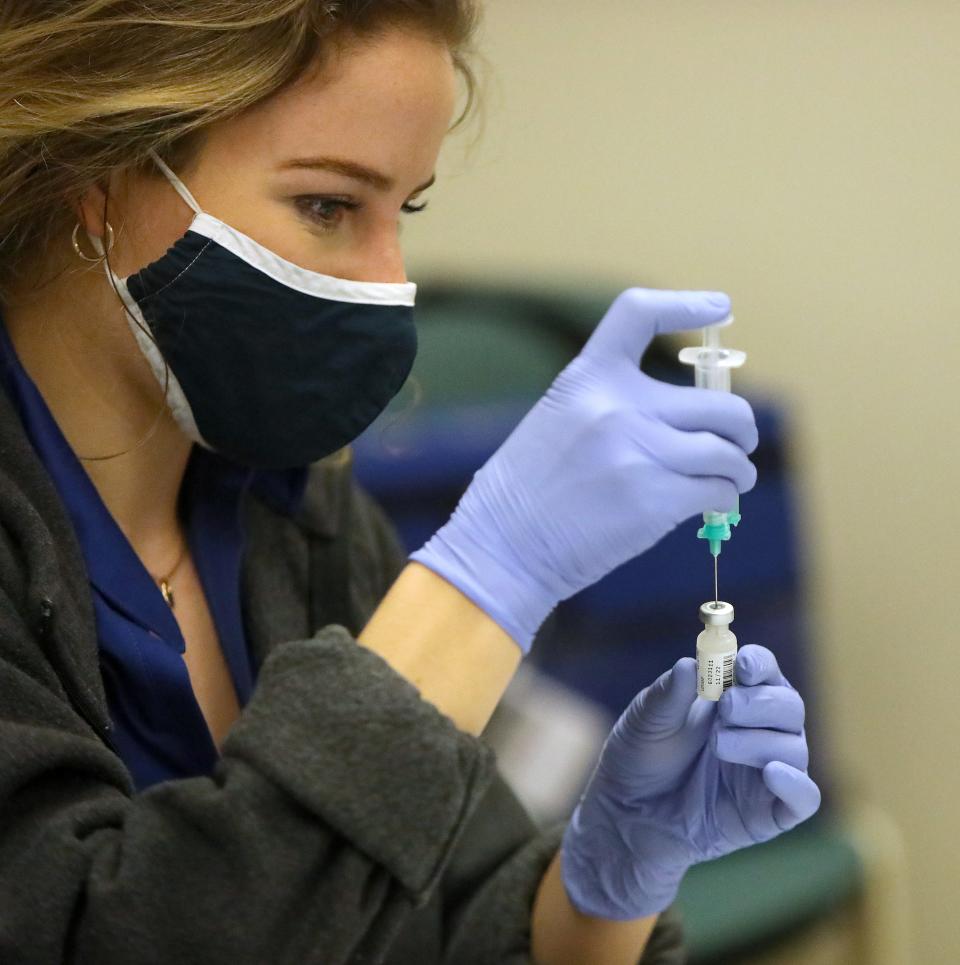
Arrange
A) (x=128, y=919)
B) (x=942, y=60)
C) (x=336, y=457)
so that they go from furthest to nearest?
(x=942, y=60)
(x=336, y=457)
(x=128, y=919)

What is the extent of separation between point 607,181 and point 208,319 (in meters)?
1.65

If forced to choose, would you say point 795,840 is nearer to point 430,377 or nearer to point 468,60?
point 430,377

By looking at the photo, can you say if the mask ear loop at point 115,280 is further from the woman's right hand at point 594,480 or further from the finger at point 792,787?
the finger at point 792,787

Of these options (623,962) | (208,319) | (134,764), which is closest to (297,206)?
(208,319)

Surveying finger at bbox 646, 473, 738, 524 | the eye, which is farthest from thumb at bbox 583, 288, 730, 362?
the eye

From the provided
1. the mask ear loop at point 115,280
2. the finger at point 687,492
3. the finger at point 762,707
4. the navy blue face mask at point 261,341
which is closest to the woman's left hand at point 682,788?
the finger at point 762,707

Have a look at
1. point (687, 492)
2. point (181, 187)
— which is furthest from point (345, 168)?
point (687, 492)

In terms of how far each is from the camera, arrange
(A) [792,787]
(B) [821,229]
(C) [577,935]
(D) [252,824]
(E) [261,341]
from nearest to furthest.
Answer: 1. (D) [252,824]
2. (A) [792,787]
3. (E) [261,341]
4. (C) [577,935]
5. (B) [821,229]

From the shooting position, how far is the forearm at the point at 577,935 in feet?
3.69

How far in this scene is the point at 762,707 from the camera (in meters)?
0.94

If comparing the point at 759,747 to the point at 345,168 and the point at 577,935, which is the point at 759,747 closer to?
the point at 577,935

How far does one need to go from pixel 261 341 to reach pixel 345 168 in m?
0.15

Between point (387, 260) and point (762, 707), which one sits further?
point (387, 260)

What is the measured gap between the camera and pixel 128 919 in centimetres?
79
